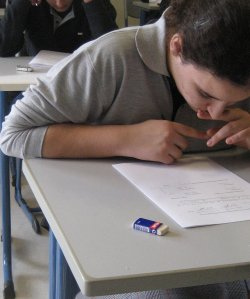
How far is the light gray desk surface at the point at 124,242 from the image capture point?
601mm

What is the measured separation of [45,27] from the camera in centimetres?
218

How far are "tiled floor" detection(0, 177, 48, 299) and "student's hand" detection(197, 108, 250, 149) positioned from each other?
3.13ft

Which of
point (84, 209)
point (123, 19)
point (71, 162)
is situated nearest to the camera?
point (84, 209)

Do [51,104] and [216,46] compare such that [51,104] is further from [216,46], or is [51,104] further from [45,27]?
[45,27]

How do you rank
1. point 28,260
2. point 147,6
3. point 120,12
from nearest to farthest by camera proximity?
point 28,260 < point 147,6 < point 120,12

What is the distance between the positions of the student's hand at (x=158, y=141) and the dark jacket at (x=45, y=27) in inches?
50.7

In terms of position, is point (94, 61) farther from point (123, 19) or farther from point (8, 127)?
point (123, 19)

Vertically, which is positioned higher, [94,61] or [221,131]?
[94,61]

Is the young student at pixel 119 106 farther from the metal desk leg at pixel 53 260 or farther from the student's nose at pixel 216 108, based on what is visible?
the metal desk leg at pixel 53 260

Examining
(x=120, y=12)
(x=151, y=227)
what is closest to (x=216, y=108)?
(x=151, y=227)

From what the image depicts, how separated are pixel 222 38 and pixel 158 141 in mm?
271

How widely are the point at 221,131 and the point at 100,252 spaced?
1.49ft

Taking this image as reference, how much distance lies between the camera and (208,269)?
0.62 metres

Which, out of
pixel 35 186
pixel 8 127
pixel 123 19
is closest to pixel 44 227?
pixel 8 127
